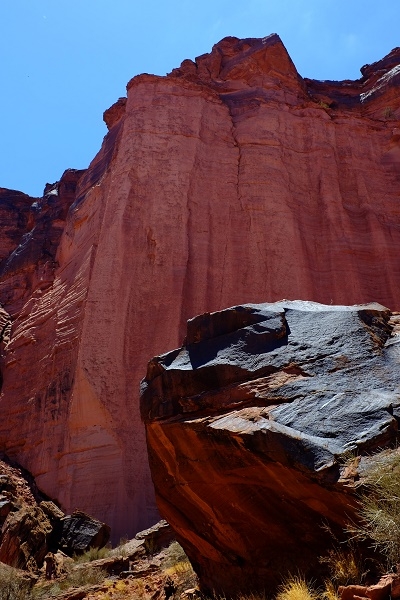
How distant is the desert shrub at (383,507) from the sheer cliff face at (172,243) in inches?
438

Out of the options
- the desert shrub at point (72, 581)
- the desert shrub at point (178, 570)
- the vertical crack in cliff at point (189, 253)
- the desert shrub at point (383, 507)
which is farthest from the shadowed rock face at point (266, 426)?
the vertical crack in cliff at point (189, 253)

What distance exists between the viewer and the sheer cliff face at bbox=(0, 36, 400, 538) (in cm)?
1800

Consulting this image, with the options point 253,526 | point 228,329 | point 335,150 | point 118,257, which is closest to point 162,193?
point 118,257

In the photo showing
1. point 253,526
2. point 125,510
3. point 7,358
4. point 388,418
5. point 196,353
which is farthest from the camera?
point 7,358

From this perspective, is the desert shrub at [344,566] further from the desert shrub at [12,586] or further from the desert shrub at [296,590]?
the desert shrub at [12,586]

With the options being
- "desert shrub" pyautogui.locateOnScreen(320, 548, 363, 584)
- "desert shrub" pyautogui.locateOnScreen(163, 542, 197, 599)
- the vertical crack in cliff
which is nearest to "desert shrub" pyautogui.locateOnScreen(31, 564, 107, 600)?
"desert shrub" pyautogui.locateOnScreen(163, 542, 197, 599)

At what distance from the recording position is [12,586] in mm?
9547

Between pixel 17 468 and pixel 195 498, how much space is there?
1352 cm

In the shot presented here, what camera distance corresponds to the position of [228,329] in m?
8.07

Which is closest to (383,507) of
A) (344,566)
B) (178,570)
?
(344,566)

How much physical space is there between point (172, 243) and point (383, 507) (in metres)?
15.8

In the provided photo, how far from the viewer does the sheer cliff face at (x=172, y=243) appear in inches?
709

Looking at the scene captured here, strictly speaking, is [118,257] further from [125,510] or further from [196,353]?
[196,353]

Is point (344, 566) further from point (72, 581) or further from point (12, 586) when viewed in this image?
point (72, 581)
